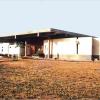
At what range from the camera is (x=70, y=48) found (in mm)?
45938

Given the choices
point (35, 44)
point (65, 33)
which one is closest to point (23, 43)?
point (35, 44)

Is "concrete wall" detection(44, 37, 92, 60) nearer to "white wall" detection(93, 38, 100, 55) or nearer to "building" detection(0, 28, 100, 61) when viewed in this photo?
"building" detection(0, 28, 100, 61)

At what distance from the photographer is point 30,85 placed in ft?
44.4

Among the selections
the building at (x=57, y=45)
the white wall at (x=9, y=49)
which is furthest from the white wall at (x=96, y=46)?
the white wall at (x=9, y=49)

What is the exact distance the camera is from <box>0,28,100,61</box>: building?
43.8m

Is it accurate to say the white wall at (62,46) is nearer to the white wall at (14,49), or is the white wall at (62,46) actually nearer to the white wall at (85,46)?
the white wall at (85,46)

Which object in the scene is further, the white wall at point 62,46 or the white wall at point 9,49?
the white wall at point 9,49

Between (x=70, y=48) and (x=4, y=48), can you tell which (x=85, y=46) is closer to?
(x=70, y=48)

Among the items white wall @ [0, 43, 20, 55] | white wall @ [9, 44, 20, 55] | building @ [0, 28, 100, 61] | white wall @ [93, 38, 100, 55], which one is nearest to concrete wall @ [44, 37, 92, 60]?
building @ [0, 28, 100, 61]

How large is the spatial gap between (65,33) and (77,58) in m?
4.42

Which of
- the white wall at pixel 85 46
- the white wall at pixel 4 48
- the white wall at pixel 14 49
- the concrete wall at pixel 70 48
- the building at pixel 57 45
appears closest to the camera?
the white wall at pixel 85 46


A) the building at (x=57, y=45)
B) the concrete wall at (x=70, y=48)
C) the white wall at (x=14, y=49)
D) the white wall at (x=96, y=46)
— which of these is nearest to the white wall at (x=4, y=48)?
the building at (x=57, y=45)

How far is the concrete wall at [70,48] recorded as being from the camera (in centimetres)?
4359

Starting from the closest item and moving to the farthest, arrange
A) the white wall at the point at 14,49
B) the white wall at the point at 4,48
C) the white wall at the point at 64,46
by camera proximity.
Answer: the white wall at the point at 64,46 < the white wall at the point at 14,49 < the white wall at the point at 4,48
